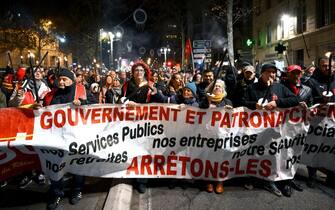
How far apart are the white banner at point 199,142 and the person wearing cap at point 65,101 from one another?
0.94 feet

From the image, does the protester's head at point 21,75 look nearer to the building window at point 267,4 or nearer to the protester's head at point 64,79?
the protester's head at point 64,79

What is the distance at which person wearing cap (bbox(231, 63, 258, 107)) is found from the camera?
6.57 metres

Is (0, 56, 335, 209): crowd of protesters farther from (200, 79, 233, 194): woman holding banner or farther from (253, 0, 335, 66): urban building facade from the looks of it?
(253, 0, 335, 66): urban building facade

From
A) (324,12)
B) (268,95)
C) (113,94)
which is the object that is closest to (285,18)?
(324,12)

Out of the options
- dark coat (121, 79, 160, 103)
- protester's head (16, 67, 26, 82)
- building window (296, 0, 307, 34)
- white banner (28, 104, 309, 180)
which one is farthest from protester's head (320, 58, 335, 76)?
building window (296, 0, 307, 34)

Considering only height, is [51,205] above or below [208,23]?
below

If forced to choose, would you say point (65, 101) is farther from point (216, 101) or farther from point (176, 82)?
point (176, 82)

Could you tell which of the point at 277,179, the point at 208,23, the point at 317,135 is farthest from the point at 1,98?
the point at 208,23

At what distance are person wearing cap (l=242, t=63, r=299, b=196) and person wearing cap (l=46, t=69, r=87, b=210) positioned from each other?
99.2 inches

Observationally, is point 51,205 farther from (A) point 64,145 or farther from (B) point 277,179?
(B) point 277,179

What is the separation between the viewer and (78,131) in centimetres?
496

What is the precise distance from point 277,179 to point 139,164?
197cm

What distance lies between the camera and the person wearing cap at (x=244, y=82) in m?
6.57

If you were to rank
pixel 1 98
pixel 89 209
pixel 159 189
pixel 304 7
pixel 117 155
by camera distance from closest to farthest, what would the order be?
pixel 89 209, pixel 117 155, pixel 159 189, pixel 1 98, pixel 304 7
